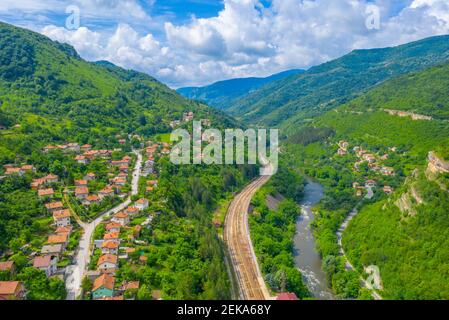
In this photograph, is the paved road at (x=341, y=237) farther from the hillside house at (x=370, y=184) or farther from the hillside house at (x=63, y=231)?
the hillside house at (x=63, y=231)

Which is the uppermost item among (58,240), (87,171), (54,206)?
(87,171)

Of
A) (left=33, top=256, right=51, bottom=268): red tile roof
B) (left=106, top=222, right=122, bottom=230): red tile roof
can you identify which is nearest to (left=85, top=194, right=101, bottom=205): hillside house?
(left=106, top=222, right=122, bottom=230): red tile roof

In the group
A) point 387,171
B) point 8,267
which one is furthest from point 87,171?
point 387,171

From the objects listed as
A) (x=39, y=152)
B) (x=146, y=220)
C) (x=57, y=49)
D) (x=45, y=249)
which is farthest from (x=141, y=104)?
(x=45, y=249)

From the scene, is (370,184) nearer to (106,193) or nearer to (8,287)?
(106,193)

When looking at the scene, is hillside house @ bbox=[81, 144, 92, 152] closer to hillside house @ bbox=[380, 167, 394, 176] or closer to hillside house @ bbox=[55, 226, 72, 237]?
hillside house @ bbox=[55, 226, 72, 237]

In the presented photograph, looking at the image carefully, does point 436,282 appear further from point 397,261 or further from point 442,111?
point 442,111
